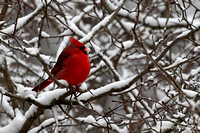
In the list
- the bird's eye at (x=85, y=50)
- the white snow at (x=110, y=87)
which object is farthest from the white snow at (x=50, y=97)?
the bird's eye at (x=85, y=50)

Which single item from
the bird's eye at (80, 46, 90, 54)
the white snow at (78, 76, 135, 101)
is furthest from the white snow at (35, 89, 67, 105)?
the bird's eye at (80, 46, 90, 54)

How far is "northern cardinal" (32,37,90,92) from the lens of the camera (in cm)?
347

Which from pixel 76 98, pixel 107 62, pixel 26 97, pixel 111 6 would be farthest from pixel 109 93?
pixel 111 6

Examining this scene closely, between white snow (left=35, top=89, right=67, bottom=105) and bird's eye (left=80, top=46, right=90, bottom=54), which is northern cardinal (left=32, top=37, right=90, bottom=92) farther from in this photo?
white snow (left=35, top=89, right=67, bottom=105)

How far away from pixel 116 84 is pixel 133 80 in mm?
153

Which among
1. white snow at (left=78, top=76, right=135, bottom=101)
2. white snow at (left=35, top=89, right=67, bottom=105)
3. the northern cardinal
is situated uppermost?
the northern cardinal

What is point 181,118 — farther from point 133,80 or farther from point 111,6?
point 111,6

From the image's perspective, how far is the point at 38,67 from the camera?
21.6ft

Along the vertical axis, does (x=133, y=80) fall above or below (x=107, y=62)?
below

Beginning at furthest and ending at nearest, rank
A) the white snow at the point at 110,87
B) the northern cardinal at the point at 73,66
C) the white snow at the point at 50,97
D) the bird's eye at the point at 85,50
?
the bird's eye at the point at 85,50 → the northern cardinal at the point at 73,66 → the white snow at the point at 50,97 → the white snow at the point at 110,87

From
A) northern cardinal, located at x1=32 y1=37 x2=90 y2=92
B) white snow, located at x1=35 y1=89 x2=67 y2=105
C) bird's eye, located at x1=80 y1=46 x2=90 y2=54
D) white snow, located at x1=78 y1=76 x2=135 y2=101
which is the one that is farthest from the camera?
bird's eye, located at x1=80 y1=46 x2=90 y2=54

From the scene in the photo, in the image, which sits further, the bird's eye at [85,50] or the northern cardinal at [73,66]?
the bird's eye at [85,50]

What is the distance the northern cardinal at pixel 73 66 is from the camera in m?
3.47

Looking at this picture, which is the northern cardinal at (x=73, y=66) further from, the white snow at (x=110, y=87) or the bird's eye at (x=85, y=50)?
the white snow at (x=110, y=87)
